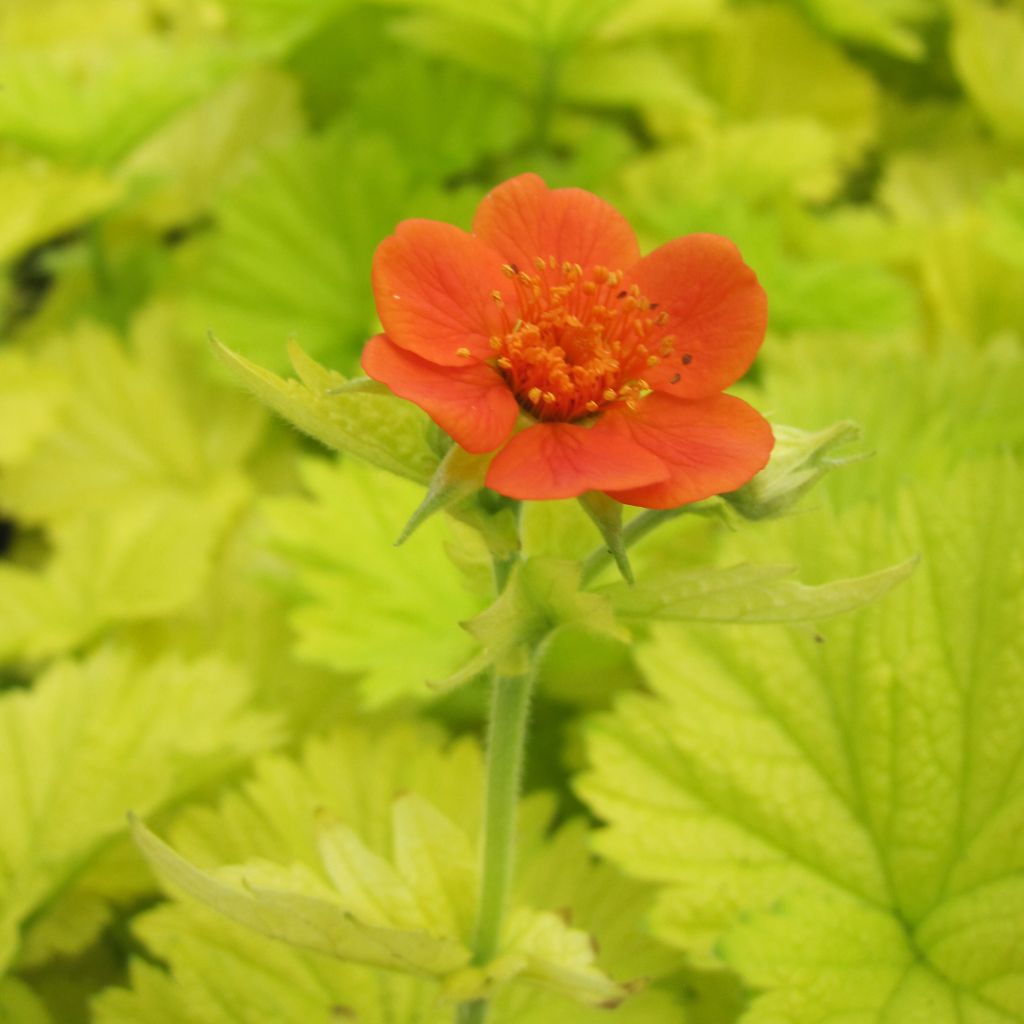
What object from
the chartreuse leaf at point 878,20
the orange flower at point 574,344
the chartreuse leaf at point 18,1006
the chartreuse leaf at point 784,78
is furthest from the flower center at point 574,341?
the chartreuse leaf at point 784,78

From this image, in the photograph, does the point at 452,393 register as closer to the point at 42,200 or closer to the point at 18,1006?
the point at 18,1006

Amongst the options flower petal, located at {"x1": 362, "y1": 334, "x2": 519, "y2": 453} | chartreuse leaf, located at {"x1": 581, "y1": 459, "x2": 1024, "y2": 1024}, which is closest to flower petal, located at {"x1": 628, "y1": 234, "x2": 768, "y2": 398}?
flower petal, located at {"x1": 362, "y1": 334, "x2": 519, "y2": 453}

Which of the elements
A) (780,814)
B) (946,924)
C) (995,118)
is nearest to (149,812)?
(780,814)

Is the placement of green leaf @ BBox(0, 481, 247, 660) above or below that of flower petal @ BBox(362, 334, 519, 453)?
below

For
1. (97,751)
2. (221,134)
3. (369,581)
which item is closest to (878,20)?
(221,134)

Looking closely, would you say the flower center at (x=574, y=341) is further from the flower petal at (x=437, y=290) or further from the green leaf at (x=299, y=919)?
the green leaf at (x=299, y=919)

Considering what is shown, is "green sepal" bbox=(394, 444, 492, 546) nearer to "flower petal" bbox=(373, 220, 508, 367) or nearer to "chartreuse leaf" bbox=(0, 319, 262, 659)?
"flower petal" bbox=(373, 220, 508, 367)

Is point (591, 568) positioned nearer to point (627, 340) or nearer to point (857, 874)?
point (627, 340)
